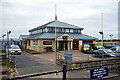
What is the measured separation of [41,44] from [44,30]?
617cm

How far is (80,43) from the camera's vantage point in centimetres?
3173

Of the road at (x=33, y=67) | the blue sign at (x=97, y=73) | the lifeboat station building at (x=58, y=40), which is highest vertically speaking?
the lifeboat station building at (x=58, y=40)

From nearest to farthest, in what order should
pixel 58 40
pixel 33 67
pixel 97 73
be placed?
1. pixel 97 73
2. pixel 33 67
3. pixel 58 40

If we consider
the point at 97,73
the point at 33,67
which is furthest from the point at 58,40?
the point at 97,73

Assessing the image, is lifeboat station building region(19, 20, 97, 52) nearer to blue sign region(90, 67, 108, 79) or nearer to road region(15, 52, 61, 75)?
road region(15, 52, 61, 75)

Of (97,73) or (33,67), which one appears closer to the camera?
(97,73)

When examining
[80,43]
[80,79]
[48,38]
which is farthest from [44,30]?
[80,79]

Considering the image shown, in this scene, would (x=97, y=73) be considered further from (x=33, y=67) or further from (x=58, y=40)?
(x=58, y=40)

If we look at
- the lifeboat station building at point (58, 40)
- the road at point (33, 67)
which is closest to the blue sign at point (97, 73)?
the road at point (33, 67)

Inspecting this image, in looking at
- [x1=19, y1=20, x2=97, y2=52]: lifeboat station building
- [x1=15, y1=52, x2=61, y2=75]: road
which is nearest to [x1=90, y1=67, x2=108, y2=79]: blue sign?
[x1=15, y1=52, x2=61, y2=75]: road

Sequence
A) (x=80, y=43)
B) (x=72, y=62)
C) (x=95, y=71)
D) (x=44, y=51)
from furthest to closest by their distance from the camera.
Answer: (x=80, y=43) < (x=44, y=51) < (x=72, y=62) < (x=95, y=71)

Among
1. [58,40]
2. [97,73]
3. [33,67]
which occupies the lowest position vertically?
[33,67]

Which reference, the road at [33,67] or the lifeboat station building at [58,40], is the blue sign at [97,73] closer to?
the road at [33,67]

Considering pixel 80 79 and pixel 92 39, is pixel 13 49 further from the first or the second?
pixel 92 39
